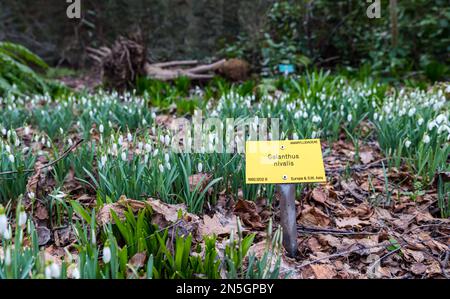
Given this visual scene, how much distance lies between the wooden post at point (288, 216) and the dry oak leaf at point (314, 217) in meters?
0.34

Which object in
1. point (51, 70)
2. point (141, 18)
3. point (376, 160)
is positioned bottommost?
point (376, 160)

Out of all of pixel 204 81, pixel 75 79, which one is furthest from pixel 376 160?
pixel 75 79

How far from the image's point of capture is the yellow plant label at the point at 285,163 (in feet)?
5.68

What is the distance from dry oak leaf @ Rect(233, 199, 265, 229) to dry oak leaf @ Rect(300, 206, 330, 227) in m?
0.24

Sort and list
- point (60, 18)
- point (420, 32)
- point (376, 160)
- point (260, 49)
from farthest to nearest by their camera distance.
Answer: point (60, 18), point (260, 49), point (420, 32), point (376, 160)

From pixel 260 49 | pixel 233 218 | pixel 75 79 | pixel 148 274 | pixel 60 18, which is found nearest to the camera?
pixel 148 274

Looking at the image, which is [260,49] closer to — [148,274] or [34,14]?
[34,14]

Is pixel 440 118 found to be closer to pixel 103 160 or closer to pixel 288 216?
pixel 288 216

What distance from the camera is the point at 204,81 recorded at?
7.44 meters

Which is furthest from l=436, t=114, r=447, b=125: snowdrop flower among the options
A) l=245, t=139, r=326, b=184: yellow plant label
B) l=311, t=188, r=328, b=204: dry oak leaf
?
l=245, t=139, r=326, b=184: yellow plant label

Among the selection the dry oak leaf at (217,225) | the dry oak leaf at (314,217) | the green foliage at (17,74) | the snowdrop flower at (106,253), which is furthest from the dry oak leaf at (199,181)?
the green foliage at (17,74)

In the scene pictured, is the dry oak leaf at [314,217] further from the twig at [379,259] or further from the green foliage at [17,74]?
the green foliage at [17,74]

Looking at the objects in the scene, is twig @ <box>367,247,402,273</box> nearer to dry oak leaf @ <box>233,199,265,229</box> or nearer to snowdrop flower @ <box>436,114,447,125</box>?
dry oak leaf @ <box>233,199,265,229</box>
